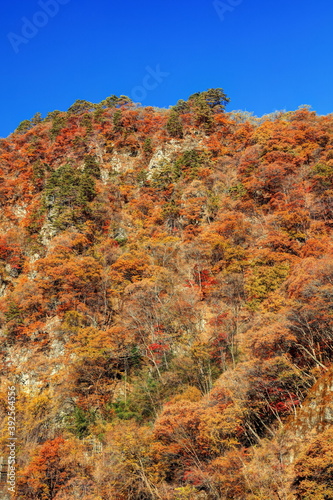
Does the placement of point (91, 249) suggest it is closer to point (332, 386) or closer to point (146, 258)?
point (146, 258)

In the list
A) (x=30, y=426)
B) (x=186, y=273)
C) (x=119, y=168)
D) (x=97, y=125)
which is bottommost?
(x=30, y=426)

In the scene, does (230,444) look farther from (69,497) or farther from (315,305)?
(69,497)

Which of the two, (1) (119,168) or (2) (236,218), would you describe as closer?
(2) (236,218)

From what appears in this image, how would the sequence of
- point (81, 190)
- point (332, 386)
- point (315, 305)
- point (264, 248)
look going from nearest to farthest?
point (332, 386) < point (315, 305) < point (264, 248) < point (81, 190)

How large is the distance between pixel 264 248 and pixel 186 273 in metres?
7.56

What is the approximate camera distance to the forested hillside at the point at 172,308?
16344 millimetres

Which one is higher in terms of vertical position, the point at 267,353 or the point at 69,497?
the point at 267,353

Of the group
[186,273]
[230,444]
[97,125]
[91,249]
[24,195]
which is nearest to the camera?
[230,444]

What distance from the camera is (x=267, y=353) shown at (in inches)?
692

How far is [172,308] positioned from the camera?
26.4 m

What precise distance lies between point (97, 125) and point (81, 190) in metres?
21.1

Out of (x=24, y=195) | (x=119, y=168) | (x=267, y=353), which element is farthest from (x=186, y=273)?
(x=24, y=195)

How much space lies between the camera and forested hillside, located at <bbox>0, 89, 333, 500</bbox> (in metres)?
16.3

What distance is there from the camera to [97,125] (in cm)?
5575
